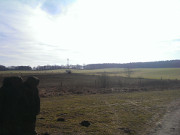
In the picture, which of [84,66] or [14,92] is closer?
[14,92]

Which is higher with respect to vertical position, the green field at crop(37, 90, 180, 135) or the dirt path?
the green field at crop(37, 90, 180, 135)

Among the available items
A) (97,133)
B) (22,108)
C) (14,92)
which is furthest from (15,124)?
(97,133)

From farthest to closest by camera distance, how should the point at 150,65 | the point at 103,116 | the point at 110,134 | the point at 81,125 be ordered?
the point at 150,65 → the point at 103,116 → the point at 81,125 → the point at 110,134

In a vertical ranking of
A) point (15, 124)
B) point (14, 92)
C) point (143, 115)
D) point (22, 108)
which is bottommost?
point (143, 115)

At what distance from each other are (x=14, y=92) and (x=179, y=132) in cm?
859

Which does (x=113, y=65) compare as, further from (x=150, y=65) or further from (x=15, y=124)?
(x=15, y=124)

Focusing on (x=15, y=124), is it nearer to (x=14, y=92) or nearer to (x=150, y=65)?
(x=14, y=92)

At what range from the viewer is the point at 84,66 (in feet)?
624

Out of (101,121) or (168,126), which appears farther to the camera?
(101,121)

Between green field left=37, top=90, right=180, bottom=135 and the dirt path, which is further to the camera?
green field left=37, top=90, right=180, bottom=135

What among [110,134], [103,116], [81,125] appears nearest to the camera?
[110,134]

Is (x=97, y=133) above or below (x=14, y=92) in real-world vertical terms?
below

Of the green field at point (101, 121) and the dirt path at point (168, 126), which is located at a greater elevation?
the green field at point (101, 121)

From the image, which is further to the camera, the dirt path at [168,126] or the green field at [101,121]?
Result: the green field at [101,121]
